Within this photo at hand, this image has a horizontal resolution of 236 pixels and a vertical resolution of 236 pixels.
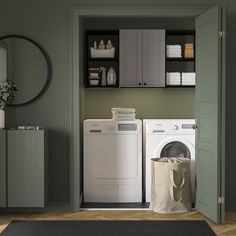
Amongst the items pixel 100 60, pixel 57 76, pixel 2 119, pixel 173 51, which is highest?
pixel 173 51

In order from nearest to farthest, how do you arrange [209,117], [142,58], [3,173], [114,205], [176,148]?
[209,117]
[3,173]
[114,205]
[176,148]
[142,58]

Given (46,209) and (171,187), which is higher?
(171,187)

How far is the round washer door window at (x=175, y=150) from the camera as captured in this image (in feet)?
18.0

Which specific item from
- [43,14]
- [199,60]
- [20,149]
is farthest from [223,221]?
[43,14]

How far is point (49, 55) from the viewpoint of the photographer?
16.4 feet

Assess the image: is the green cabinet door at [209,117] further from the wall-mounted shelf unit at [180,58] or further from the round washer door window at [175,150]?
the wall-mounted shelf unit at [180,58]

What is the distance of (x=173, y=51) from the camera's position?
6066 mm

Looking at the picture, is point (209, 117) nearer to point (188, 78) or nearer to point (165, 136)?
point (165, 136)

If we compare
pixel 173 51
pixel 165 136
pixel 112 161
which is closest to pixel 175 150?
pixel 165 136

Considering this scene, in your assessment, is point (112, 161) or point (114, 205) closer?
point (114, 205)

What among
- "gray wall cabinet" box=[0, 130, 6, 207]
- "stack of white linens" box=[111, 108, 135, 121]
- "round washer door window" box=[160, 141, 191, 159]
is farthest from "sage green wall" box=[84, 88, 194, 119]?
"gray wall cabinet" box=[0, 130, 6, 207]

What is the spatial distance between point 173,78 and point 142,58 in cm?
49

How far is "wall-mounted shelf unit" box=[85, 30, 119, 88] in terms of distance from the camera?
237 inches

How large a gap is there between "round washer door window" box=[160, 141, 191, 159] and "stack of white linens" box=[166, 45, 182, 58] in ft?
4.11
